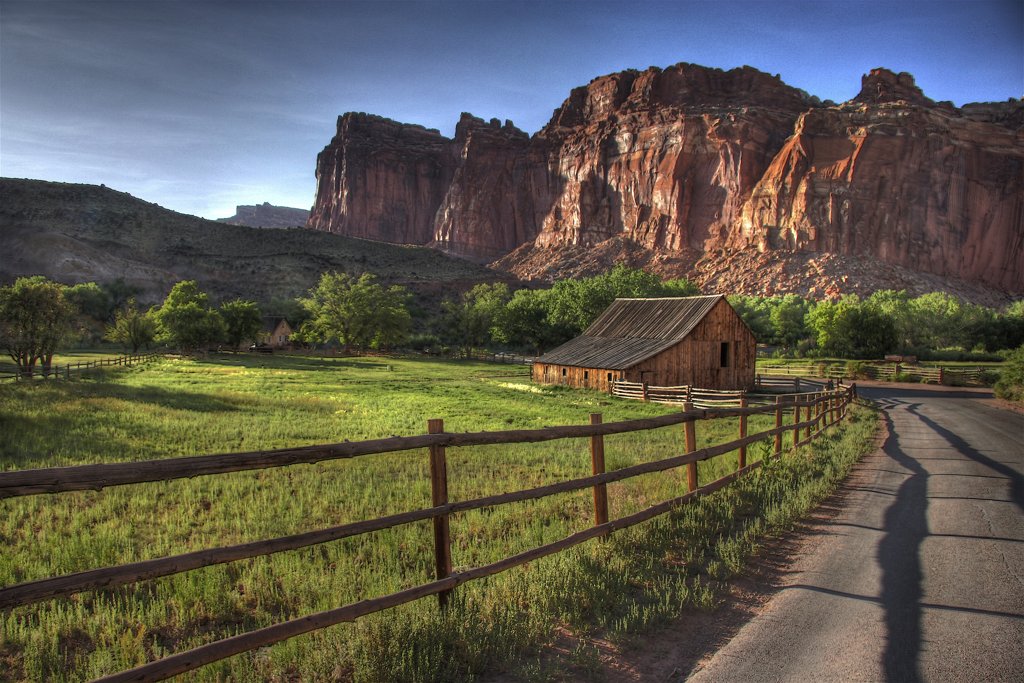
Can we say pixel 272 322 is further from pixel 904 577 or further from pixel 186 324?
pixel 904 577

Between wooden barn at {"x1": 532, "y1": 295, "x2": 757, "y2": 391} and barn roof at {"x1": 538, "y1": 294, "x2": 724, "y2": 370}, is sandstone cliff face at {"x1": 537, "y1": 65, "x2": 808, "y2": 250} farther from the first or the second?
wooden barn at {"x1": 532, "y1": 295, "x2": 757, "y2": 391}

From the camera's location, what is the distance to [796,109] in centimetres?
14975

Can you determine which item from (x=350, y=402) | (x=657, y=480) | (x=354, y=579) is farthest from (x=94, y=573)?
(x=350, y=402)

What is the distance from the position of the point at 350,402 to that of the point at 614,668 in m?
23.1

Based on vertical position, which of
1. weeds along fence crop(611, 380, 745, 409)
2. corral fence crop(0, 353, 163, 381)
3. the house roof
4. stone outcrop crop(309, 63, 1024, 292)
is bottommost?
weeds along fence crop(611, 380, 745, 409)

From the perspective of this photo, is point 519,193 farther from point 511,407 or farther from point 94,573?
point 94,573

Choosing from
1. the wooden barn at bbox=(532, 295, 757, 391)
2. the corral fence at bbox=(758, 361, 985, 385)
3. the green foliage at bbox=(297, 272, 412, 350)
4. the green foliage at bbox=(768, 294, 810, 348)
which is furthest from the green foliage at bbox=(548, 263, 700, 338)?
the green foliage at bbox=(768, 294, 810, 348)

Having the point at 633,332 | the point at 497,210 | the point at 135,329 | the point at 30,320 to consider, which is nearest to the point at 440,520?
the point at 633,332

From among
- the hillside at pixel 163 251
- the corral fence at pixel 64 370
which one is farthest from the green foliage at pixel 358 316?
the hillside at pixel 163 251

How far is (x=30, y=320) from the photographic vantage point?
31984 mm

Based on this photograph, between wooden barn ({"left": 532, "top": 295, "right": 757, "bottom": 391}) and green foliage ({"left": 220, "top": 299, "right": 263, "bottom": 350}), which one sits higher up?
green foliage ({"left": 220, "top": 299, "right": 263, "bottom": 350})

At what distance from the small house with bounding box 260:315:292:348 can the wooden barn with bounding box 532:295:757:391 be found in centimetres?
4928

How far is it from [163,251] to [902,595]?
110293 mm

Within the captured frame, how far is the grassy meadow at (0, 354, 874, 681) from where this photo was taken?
4234 mm
